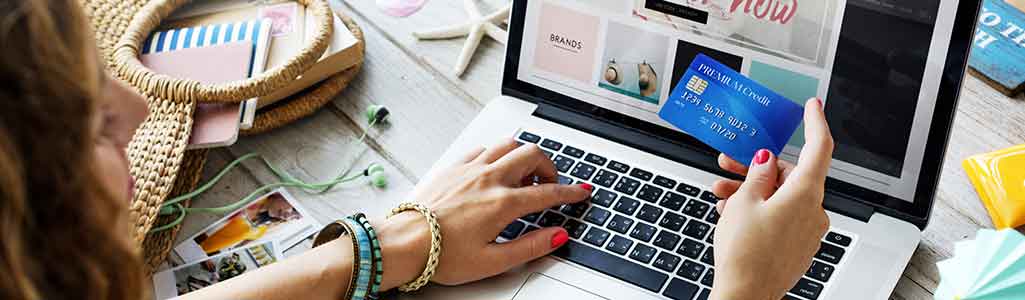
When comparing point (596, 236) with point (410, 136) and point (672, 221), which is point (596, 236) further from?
point (410, 136)

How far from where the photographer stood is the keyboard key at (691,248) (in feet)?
3.33

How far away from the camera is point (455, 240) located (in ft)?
3.33

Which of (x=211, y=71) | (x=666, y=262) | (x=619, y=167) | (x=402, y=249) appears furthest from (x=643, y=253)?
(x=211, y=71)

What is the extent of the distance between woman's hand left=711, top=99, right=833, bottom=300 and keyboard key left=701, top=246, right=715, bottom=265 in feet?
0.19

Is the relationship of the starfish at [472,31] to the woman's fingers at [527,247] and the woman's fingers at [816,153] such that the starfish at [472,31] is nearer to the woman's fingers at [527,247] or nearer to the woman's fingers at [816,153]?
the woman's fingers at [527,247]

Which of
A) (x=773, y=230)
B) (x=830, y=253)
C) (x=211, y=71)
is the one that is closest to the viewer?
(x=773, y=230)

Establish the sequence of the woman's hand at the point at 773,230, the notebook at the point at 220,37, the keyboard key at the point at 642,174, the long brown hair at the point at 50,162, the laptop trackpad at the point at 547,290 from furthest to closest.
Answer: the notebook at the point at 220,37 → the keyboard key at the point at 642,174 → the laptop trackpad at the point at 547,290 → the woman's hand at the point at 773,230 → the long brown hair at the point at 50,162

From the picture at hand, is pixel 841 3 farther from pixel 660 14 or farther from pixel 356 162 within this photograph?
pixel 356 162

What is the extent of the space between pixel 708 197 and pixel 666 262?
0.35ft

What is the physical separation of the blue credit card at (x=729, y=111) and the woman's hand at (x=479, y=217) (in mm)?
131

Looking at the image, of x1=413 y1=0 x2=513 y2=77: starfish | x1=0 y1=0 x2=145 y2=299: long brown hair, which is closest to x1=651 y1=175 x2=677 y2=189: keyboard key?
x1=413 y1=0 x2=513 y2=77: starfish

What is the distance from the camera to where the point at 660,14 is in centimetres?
109

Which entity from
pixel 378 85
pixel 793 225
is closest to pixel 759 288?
pixel 793 225

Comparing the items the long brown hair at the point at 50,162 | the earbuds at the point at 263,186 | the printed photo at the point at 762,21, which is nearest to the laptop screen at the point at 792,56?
the printed photo at the point at 762,21
